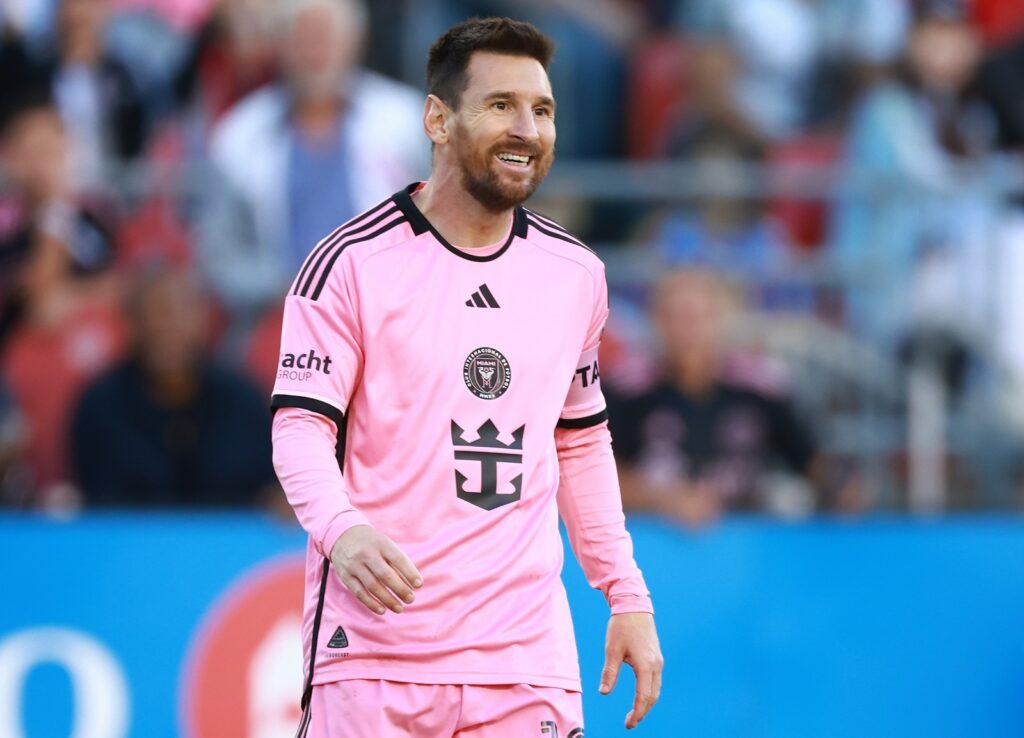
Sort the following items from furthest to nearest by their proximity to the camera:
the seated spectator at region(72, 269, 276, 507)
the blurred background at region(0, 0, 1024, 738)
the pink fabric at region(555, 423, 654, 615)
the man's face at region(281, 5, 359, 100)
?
1. the man's face at region(281, 5, 359, 100)
2. the seated spectator at region(72, 269, 276, 507)
3. the blurred background at region(0, 0, 1024, 738)
4. the pink fabric at region(555, 423, 654, 615)

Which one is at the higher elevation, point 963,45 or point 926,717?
point 963,45

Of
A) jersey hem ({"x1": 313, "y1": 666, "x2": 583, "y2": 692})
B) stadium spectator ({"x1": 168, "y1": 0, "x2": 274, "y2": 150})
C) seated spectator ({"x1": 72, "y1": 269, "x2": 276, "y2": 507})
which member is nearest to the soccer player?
jersey hem ({"x1": 313, "y1": 666, "x2": 583, "y2": 692})

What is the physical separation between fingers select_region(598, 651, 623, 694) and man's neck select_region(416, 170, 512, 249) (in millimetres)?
1141

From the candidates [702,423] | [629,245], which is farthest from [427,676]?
[629,245]

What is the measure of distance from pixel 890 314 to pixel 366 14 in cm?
380

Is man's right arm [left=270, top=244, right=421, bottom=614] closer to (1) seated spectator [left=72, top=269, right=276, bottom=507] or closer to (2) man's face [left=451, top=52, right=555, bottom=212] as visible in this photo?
(2) man's face [left=451, top=52, right=555, bottom=212]

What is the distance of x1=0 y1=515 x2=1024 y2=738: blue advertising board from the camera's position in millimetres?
7418

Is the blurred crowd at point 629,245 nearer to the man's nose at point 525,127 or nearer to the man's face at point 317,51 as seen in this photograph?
the man's face at point 317,51

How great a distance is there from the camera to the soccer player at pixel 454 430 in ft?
14.2

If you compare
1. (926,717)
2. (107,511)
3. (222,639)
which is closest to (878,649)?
(926,717)

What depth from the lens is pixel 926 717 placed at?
760 centimetres

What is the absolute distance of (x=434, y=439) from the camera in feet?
14.4

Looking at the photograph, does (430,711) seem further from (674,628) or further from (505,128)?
(674,628)

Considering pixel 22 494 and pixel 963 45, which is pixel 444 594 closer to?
pixel 22 494
